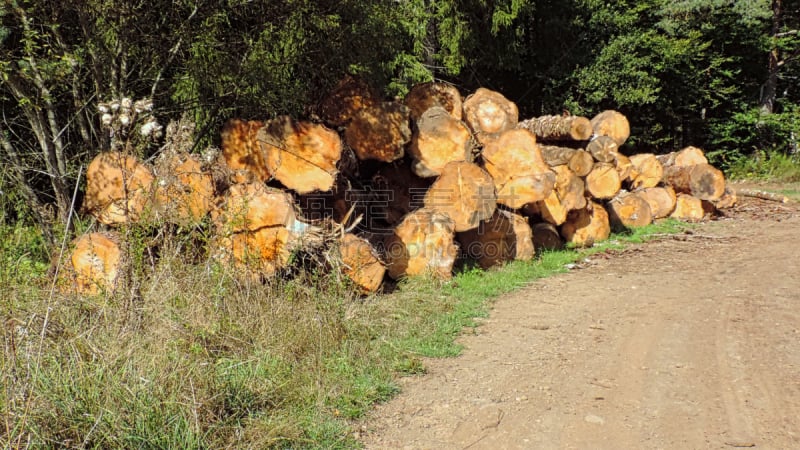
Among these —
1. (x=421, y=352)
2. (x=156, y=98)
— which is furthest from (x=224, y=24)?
(x=421, y=352)

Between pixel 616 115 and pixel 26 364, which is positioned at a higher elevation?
pixel 616 115

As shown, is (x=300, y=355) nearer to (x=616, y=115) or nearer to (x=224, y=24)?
(x=224, y=24)

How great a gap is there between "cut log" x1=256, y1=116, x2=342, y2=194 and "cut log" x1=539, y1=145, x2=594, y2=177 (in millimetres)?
3322

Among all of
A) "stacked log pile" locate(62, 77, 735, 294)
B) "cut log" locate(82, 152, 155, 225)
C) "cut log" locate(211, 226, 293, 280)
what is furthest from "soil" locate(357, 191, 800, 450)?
"cut log" locate(82, 152, 155, 225)

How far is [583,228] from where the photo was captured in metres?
8.20

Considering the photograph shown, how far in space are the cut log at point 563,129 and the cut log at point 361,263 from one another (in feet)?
11.1

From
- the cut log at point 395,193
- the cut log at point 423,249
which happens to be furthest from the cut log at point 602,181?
the cut log at point 423,249

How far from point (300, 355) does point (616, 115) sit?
6.90 metres

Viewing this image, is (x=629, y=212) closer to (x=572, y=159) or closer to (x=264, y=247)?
(x=572, y=159)

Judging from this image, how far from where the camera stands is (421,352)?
14.7 feet

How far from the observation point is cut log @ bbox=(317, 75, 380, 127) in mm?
6152

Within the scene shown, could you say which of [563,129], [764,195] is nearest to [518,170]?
[563,129]

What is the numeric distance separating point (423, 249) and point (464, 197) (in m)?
0.69

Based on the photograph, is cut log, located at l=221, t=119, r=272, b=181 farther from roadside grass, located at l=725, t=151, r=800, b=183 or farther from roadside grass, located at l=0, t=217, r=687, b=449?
roadside grass, located at l=725, t=151, r=800, b=183
